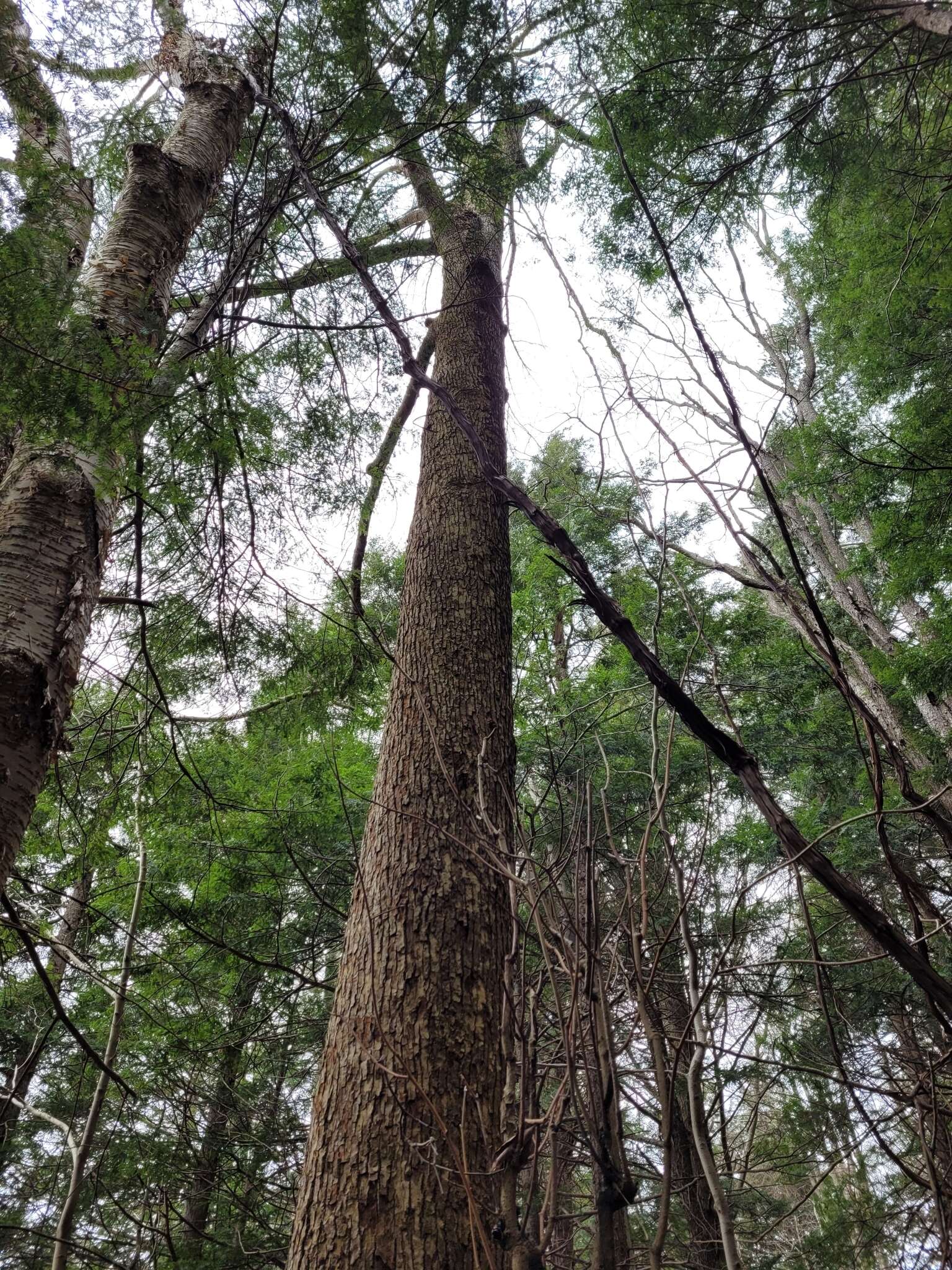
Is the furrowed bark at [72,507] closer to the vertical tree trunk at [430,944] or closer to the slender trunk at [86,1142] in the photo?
the slender trunk at [86,1142]

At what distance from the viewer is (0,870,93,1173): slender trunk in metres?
2.45

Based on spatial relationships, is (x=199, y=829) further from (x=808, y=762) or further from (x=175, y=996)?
(x=808, y=762)

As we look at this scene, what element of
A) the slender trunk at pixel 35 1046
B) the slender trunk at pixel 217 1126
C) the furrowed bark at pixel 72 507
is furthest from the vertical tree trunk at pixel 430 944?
the slender trunk at pixel 217 1126

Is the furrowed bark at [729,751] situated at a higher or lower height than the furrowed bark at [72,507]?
lower

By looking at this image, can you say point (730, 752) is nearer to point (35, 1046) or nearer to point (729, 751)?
point (729, 751)

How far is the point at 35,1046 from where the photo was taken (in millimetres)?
2479

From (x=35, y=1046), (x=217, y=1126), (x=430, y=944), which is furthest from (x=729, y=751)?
(x=217, y=1126)

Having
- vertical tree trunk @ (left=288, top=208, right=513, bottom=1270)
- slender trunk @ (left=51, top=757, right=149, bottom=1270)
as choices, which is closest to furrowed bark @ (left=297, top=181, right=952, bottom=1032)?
vertical tree trunk @ (left=288, top=208, right=513, bottom=1270)

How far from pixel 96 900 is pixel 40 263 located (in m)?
6.49

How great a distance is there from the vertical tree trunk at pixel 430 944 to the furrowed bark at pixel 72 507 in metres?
1.11

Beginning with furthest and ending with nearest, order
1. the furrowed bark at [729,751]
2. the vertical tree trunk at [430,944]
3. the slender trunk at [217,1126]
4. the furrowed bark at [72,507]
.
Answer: the slender trunk at [217,1126] → the furrowed bark at [72,507] → the vertical tree trunk at [430,944] → the furrowed bark at [729,751]

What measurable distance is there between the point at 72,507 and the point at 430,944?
195 cm

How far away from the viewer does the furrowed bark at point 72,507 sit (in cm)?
212

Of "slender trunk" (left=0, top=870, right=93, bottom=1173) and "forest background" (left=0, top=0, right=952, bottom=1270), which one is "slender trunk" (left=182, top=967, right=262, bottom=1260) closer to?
"forest background" (left=0, top=0, right=952, bottom=1270)
